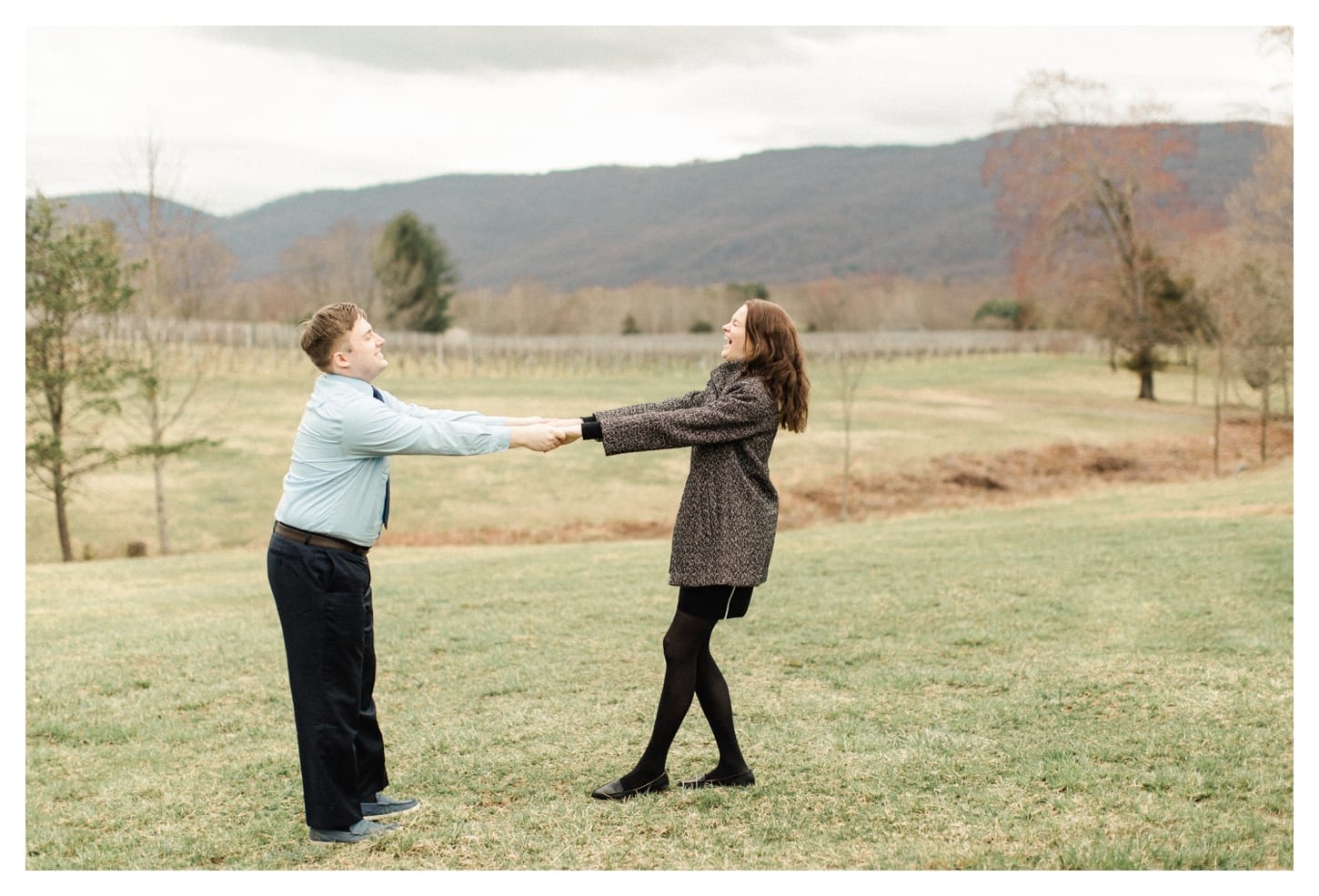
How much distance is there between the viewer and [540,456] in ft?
102

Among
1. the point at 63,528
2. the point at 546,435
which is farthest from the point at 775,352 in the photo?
the point at 63,528

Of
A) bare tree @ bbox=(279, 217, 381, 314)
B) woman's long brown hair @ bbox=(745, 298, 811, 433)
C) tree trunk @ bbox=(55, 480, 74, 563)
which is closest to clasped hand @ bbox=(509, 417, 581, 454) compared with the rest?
woman's long brown hair @ bbox=(745, 298, 811, 433)

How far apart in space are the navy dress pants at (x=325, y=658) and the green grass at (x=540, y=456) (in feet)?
60.8

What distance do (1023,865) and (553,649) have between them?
4.74 m

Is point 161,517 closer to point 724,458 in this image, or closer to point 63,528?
point 63,528

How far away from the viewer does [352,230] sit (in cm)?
9744

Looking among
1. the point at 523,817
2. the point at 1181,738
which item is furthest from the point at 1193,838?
the point at 523,817

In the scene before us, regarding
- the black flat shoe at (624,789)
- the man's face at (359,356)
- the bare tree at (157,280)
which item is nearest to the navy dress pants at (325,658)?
the man's face at (359,356)

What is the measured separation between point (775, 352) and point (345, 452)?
1766 millimetres

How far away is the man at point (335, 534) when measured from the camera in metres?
4.45

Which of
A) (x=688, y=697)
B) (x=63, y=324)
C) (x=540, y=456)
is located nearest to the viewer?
(x=688, y=697)

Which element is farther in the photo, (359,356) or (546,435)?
(546,435)

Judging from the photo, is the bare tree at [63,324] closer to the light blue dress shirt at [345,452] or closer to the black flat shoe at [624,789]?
the light blue dress shirt at [345,452]

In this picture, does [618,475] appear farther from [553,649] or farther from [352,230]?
[352,230]
